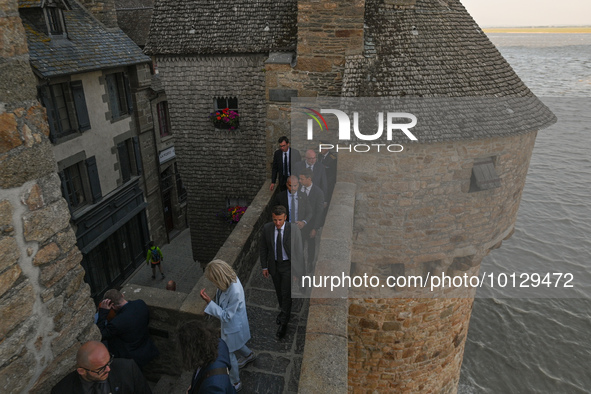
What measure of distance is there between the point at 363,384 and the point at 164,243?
1106 cm

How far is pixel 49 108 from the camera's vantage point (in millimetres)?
10703

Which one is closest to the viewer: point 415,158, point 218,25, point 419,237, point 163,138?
point 415,158

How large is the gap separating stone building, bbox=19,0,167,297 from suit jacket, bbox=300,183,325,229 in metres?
7.56

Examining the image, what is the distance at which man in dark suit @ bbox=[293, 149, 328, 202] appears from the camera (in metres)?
6.39

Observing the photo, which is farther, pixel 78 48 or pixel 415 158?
pixel 78 48

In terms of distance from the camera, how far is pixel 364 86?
7.86m

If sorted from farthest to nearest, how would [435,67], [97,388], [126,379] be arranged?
1. [435,67]
2. [126,379]
3. [97,388]

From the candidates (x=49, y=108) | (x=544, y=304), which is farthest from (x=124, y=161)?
(x=544, y=304)

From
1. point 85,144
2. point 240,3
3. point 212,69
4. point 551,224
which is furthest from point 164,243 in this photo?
point 551,224

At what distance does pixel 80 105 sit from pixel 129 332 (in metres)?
9.15

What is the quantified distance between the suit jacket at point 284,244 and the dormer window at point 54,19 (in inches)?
386

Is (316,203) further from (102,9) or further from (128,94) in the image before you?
(102,9)

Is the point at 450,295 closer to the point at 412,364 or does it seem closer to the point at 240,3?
the point at 412,364

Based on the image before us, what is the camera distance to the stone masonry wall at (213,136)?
1188cm
